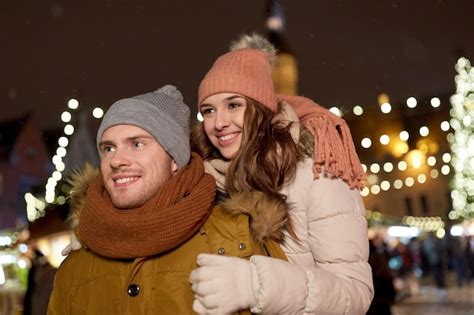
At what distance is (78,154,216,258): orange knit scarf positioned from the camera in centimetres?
264

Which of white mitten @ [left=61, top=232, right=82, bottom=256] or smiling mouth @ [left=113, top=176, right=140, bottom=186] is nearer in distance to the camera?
smiling mouth @ [left=113, top=176, right=140, bottom=186]

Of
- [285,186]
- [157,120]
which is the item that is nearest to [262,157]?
[285,186]

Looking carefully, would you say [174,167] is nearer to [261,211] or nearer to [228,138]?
[228,138]

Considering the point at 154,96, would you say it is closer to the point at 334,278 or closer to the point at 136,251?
the point at 136,251

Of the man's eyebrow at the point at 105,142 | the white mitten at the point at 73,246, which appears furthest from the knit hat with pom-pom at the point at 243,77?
the white mitten at the point at 73,246

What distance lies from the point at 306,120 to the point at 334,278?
922 mm

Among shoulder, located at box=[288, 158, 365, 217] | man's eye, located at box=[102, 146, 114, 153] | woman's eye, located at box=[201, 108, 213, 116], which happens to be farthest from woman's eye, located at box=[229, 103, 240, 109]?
man's eye, located at box=[102, 146, 114, 153]

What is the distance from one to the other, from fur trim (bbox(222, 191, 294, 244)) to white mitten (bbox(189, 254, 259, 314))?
258 millimetres

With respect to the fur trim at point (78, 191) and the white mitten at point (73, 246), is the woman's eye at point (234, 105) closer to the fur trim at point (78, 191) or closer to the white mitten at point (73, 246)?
the fur trim at point (78, 191)

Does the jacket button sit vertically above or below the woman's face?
below

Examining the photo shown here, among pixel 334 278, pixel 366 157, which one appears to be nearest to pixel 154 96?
pixel 334 278

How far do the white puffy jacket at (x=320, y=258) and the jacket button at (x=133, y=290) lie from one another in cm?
53

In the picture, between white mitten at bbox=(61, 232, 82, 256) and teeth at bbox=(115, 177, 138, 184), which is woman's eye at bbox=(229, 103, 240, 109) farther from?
white mitten at bbox=(61, 232, 82, 256)

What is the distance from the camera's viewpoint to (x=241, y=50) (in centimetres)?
348
